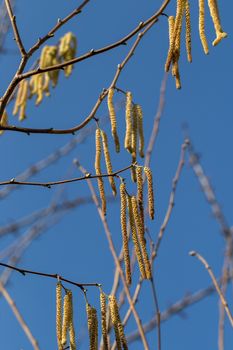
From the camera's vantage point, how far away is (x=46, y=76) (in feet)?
7.45

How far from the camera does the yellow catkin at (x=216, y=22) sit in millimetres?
1291

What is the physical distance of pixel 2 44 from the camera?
2.46 m

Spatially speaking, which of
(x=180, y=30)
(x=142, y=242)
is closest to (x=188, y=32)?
(x=180, y=30)

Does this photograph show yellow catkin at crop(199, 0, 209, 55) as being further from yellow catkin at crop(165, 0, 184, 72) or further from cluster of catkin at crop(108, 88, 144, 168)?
cluster of catkin at crop(108, 88, 144, 168)

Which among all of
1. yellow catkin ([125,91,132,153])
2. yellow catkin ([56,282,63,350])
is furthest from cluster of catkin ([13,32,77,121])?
yellow catkin ([56,282,63,350])

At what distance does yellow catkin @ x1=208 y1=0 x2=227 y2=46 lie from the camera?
1.29 metres

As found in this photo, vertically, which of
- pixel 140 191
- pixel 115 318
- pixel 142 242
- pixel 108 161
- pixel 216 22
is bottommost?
pixel 115 318

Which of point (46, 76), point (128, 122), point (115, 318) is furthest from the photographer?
point (46, 76)

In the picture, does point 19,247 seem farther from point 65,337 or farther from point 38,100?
point 65,337

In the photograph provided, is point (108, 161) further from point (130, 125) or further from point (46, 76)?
point (46, 76)

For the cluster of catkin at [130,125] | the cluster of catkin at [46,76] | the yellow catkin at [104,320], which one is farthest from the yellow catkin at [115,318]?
the cluster of catkin at [46,76]

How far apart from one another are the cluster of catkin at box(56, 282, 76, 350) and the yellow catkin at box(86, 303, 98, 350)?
4cm

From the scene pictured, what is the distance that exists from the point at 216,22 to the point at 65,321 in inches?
28.4

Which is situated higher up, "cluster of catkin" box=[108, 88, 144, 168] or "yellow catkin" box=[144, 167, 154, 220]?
"cluster of catkin" box=[108, 88, 144, 168]
